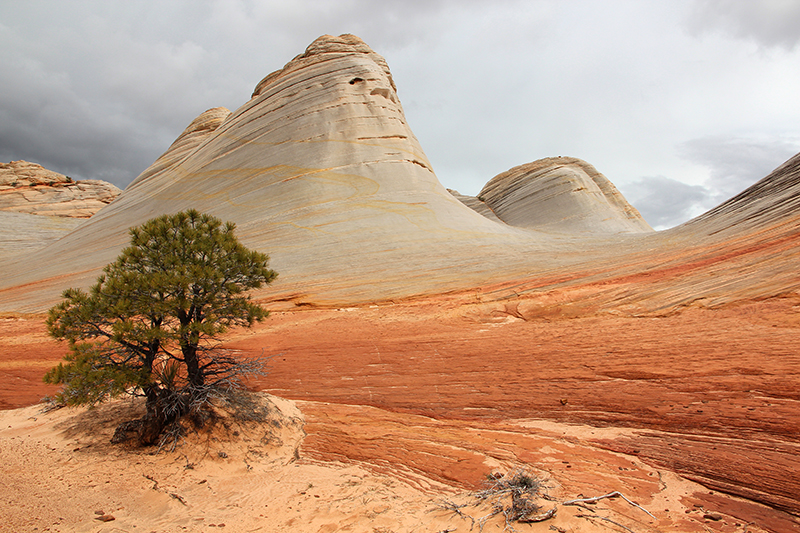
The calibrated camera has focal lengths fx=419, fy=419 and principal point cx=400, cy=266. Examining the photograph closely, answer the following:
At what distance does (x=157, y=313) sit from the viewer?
542cm

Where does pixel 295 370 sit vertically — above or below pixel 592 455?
above

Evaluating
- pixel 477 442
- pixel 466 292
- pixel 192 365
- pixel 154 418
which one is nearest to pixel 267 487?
pixel 154 418

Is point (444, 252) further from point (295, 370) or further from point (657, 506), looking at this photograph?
point (657, 506)

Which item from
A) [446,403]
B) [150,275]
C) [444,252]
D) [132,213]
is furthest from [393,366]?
[132,213]

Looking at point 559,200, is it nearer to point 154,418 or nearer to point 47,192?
point 154,418

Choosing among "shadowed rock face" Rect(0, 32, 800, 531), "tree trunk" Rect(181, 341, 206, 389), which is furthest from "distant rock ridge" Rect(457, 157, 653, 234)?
"tree trunk" Rect(181, 341, 206, 389)

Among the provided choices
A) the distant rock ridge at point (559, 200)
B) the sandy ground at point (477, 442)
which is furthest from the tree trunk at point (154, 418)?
the distant rock ridge at point (559, 200)

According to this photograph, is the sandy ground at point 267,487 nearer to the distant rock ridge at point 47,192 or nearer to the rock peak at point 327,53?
the rock peak at point 327,53

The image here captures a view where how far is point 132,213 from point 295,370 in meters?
19.9

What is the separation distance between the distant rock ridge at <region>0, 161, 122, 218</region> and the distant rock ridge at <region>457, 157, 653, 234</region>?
3989cm

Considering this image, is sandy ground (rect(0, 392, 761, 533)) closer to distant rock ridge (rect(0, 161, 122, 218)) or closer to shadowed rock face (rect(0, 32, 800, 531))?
shadowed rock face (rect(0, 32, 800, 531))

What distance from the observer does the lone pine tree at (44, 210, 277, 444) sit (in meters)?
5.20

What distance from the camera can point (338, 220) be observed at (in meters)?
17.4

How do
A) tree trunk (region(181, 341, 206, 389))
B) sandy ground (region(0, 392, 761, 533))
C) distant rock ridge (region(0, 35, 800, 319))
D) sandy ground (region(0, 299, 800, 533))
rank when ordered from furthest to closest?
distant rock ridge (region(0, 35, 800, 319)), tree trunk (region(181, 341, 206, 389)), sandy ground (region(0, 299, 800, 533)), sandy ground (region(0, 392, 761, 533))
